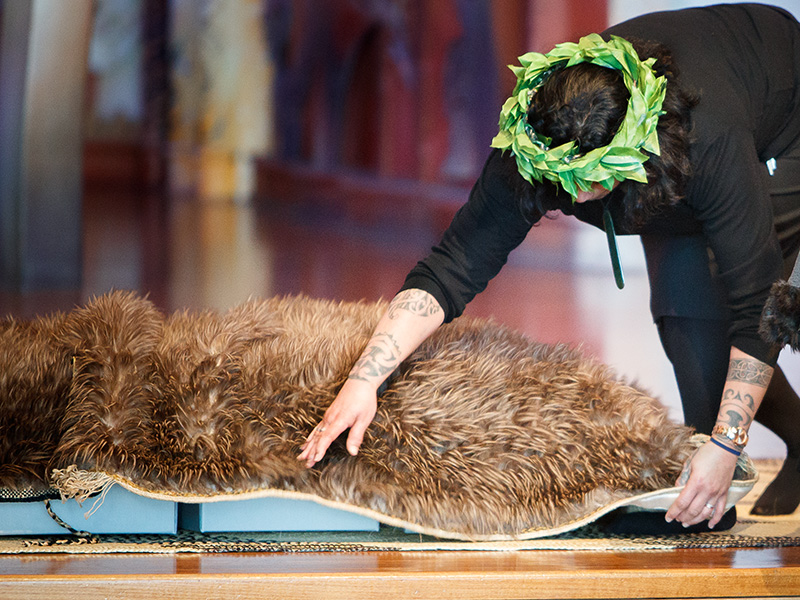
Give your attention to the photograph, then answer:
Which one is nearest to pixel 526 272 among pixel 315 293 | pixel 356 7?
pixel 315 293

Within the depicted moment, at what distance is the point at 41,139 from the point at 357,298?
53.7 inches

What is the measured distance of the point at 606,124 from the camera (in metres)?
1.07

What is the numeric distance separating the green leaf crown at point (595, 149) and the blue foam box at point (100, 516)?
0.71m

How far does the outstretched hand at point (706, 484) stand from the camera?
1134mm

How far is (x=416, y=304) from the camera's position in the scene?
1.24 meters

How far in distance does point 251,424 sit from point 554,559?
0.46 m

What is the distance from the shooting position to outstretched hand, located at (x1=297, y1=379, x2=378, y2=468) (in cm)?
113

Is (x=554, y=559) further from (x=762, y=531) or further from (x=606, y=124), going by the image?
(x=606, y=124)

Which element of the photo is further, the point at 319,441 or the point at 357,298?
the point at 357,298

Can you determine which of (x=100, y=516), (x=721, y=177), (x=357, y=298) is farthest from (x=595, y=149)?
(x=357, y=298)

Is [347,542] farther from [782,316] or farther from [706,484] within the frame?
[782,316]

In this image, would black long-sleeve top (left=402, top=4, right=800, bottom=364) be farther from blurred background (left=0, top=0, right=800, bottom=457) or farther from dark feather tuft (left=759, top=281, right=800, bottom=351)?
blurred background (left=0, top=0, right=800, bottom=457)

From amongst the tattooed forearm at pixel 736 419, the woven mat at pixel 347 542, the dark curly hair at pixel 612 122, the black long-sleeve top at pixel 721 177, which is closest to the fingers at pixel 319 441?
the woven mat at pixel 347 542

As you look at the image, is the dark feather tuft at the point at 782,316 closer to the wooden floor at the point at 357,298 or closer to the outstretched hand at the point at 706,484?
the outstretched hand at the point at 706,484
